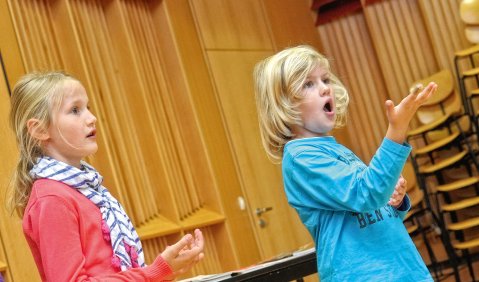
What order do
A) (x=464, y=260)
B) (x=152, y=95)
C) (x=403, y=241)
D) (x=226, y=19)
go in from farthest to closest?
(x=464, y=260)
(x=226, y=19)
(x=152, y=95)
(x=403, y=241)

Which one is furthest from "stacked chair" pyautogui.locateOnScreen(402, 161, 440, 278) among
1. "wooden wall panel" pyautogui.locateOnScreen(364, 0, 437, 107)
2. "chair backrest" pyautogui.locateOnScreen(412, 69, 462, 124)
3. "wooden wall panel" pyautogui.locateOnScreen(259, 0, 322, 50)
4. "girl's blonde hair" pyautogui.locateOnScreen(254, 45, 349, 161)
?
"girl's blonde hair" pyautogui.locateOnScreen(254, 45, 349, 161)

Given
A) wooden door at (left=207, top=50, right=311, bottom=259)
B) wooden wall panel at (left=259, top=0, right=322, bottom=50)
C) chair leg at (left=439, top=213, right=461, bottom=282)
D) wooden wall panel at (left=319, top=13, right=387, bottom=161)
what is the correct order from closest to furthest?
wooden door at (left=207, top=50, right=311, bottom=259), chair leg at (left=439, top=213, right=461, bottom=282), wooden wall panel at (left=259, top=0, right=322, bottom=50), wooden wall panel at (left=319, top=13, right=387, bottom=161)

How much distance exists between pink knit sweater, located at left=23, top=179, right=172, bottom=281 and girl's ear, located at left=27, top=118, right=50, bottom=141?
0.13 m

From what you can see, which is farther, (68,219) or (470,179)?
(470,179)

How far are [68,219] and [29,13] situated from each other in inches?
107

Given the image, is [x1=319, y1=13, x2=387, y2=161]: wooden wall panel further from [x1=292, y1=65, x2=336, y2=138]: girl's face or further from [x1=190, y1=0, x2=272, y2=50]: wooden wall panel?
[x1=292, y1=65, x2=336, y2=138]: girl's face

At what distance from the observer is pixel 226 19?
6277 mm

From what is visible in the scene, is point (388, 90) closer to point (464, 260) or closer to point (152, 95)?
point (464, 260)

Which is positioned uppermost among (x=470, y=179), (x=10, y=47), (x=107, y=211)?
(x=10, y=47)

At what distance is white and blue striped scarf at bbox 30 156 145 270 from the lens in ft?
6.49

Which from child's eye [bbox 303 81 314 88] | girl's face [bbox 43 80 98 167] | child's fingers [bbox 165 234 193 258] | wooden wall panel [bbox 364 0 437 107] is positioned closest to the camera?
child's fingers [bbox 165 234 193 258]

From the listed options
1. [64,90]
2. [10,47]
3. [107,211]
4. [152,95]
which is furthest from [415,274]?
[152,95]

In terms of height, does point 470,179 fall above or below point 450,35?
below

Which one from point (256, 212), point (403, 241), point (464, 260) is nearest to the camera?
point (403, 241)
